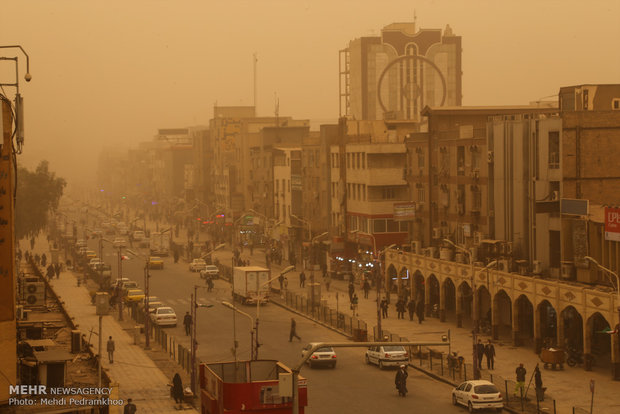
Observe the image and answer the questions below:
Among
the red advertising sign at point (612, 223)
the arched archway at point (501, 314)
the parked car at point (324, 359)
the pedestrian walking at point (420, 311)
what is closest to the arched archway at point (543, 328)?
the arched archway at point (501, 314)

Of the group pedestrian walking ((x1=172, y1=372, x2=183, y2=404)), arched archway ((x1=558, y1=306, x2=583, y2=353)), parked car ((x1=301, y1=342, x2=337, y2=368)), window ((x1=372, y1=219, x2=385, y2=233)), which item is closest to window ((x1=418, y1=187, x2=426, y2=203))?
window ((x1=372, y1=219, x2=385, y2=233))

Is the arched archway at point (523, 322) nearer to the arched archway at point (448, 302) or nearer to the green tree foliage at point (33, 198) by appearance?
the arched archway at point (448, 302)

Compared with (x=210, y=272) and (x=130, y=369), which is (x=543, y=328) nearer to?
(x=130, y=369)

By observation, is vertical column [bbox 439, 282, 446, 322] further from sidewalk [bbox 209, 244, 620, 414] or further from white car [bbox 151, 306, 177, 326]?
white car [bbox 151, 306, 177, 326]

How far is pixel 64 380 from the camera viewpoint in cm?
2444

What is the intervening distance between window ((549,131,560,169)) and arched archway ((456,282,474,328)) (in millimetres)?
9126

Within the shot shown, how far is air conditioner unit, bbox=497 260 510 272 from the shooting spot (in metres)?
54.3

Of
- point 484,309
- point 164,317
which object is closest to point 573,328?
point 484,309

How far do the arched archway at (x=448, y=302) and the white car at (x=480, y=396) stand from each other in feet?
75.3

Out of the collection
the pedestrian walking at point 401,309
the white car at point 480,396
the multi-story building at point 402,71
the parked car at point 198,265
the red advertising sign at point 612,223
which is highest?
the multi-story building at point 402,71

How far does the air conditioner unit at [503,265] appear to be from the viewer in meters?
54.3

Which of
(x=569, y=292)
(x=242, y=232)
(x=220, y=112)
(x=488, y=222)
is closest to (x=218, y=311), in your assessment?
(x=488, y=222)

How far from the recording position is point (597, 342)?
48.8 metres

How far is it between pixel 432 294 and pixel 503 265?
12.3 m
